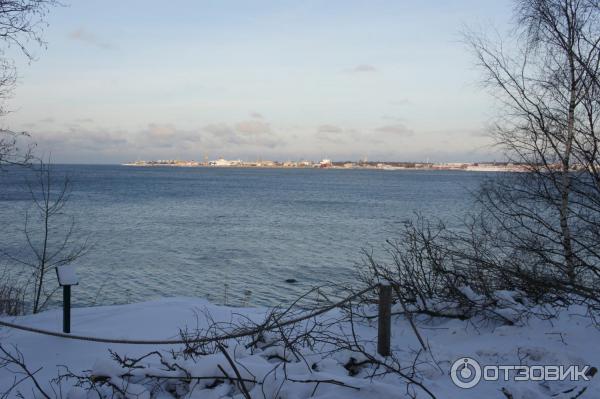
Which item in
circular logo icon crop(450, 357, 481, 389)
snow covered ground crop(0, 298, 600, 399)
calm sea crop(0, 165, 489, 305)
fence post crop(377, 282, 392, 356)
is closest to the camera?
snow covered ground crop(0, 298, 600, 399)

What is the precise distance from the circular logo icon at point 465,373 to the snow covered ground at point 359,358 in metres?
0.05

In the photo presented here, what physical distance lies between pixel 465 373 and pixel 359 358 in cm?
95

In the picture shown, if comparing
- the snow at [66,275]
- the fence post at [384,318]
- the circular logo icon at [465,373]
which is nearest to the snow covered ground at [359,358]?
the circular logo icon at [465,373]

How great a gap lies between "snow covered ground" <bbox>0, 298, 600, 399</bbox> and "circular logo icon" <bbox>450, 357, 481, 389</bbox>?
52 mm

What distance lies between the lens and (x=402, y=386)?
3.87 metres

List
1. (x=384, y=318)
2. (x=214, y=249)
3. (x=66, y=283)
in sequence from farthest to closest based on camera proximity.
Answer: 1. (x=214, y=249)
2. (x=66, y=283)
3. (x=384, y=318)

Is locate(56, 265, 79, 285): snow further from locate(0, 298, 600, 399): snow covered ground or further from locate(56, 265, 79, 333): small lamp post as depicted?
locate(0, 298, 600, 399): snow covered ground

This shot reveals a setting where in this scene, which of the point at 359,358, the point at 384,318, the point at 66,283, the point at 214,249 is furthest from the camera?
the point at 214,249

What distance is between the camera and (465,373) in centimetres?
432

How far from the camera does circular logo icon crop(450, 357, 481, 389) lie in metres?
4.17

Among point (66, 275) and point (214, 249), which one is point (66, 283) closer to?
point (66, 275)

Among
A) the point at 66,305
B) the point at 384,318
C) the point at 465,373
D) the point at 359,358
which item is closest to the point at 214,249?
the point at 66,305

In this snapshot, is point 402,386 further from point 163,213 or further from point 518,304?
point 163,213

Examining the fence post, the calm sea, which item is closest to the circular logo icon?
the fence post
